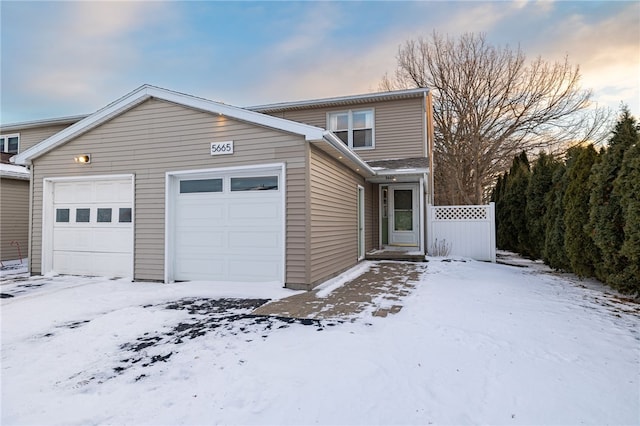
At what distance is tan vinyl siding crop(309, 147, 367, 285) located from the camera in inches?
251

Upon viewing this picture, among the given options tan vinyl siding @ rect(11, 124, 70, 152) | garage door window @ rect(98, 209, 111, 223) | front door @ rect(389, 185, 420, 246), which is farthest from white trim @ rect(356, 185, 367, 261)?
tan vinyl siding @ rect(11, 124, 70, 152)

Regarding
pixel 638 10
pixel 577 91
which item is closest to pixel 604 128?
pixel 577 91

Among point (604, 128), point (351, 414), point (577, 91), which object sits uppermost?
point (577, 91)

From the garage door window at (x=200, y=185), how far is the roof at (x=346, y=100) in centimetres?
549

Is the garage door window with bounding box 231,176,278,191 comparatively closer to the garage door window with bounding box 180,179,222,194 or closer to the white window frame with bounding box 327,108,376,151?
the garage door window with bounding box 180,179,222,194

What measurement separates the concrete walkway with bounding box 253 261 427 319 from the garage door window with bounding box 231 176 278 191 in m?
2.14

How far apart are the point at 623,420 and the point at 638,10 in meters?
10.6

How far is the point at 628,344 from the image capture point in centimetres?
345

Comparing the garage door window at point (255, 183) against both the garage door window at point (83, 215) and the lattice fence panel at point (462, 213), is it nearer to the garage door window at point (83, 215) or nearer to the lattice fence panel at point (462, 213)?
the garage door window at point (83, 215)

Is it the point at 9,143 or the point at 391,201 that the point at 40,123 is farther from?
the point at 391,201

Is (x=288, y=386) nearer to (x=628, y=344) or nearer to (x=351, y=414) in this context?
(x=351, y=414)

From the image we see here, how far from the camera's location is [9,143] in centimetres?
1384

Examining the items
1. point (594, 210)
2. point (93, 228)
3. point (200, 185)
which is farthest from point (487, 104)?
point (93, 228)

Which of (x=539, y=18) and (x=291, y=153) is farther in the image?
(x=539, y=18)
